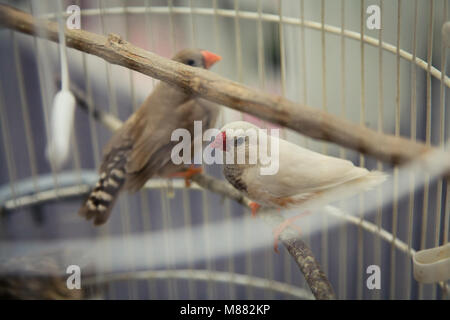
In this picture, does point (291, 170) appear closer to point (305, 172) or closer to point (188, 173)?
point (305, 172)

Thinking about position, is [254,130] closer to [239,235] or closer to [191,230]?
[239,235]

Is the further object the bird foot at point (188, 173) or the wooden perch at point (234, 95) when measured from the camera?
the bird foot at point (188, 173)

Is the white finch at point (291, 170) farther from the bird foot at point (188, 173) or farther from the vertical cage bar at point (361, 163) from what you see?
the bird foot at point (188, 173)

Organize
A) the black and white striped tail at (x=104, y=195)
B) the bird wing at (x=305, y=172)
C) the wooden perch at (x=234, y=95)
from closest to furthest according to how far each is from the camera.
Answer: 1. the wooden perch at (x=234, y=95)
2. the bird wing at (x=305, y=172)
3. the black and white striped tail at (x=104, y=195)

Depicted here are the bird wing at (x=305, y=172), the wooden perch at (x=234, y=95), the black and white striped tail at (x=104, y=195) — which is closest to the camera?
the wooden perch at (x=234, y=95)

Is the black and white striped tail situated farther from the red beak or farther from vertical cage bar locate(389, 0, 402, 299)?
vertical cage bar locate(389, 0, 402, 299)

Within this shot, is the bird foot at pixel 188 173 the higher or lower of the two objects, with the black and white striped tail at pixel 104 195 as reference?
higher

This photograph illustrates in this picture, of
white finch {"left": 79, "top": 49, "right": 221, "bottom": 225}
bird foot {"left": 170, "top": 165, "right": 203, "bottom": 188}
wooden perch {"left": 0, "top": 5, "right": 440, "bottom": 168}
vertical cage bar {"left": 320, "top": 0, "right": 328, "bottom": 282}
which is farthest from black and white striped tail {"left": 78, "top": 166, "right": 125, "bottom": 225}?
vertical cage bar {"left": 320, "top": 0, "right": 328, "bottom": 282}

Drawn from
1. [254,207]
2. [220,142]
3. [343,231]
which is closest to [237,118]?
[220,142]

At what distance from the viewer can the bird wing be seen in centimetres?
65

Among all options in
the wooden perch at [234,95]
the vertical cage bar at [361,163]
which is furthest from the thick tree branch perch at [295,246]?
the wooden perch at [234,95]

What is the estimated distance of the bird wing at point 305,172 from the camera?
0.65m

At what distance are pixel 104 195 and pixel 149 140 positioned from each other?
5.4 inches

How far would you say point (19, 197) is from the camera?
0.90 meters
